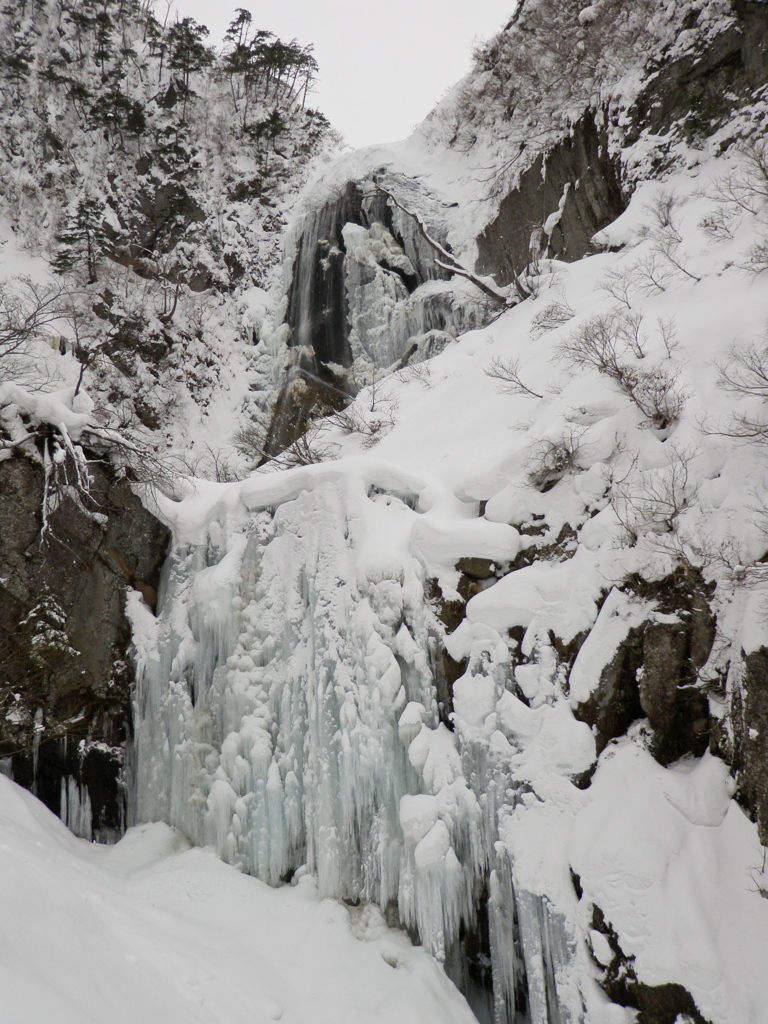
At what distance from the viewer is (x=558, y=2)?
466 inches

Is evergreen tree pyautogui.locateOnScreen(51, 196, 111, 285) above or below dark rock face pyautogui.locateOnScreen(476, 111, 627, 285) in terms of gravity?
above

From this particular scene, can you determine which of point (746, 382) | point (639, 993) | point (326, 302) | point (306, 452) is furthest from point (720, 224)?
point (326, 302)

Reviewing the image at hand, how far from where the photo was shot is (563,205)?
10719 mm

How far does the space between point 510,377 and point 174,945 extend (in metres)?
6.37

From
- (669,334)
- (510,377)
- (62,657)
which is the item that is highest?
(510,377)

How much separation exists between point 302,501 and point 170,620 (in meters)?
2.15

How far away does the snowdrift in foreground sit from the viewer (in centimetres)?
261

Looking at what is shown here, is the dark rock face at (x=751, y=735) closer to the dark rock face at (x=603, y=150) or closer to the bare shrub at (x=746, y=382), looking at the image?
the bare shrub at (x=746, y=382)

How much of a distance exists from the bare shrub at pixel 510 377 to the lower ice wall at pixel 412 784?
2064 millimetres

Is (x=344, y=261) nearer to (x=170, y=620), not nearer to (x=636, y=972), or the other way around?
(x=170, y=620)

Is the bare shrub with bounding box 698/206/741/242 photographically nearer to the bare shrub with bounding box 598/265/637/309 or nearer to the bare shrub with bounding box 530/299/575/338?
the bare shrub with bounding box 598/265/637/309

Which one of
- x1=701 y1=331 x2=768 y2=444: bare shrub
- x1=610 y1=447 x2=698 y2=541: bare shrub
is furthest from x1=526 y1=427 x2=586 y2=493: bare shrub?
x1=701 y1=331 x2=768 y2=444: bare shrub

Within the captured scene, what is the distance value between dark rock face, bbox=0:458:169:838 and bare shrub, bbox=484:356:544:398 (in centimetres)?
512

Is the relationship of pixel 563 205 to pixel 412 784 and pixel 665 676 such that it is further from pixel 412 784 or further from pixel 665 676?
pixel 412 784
